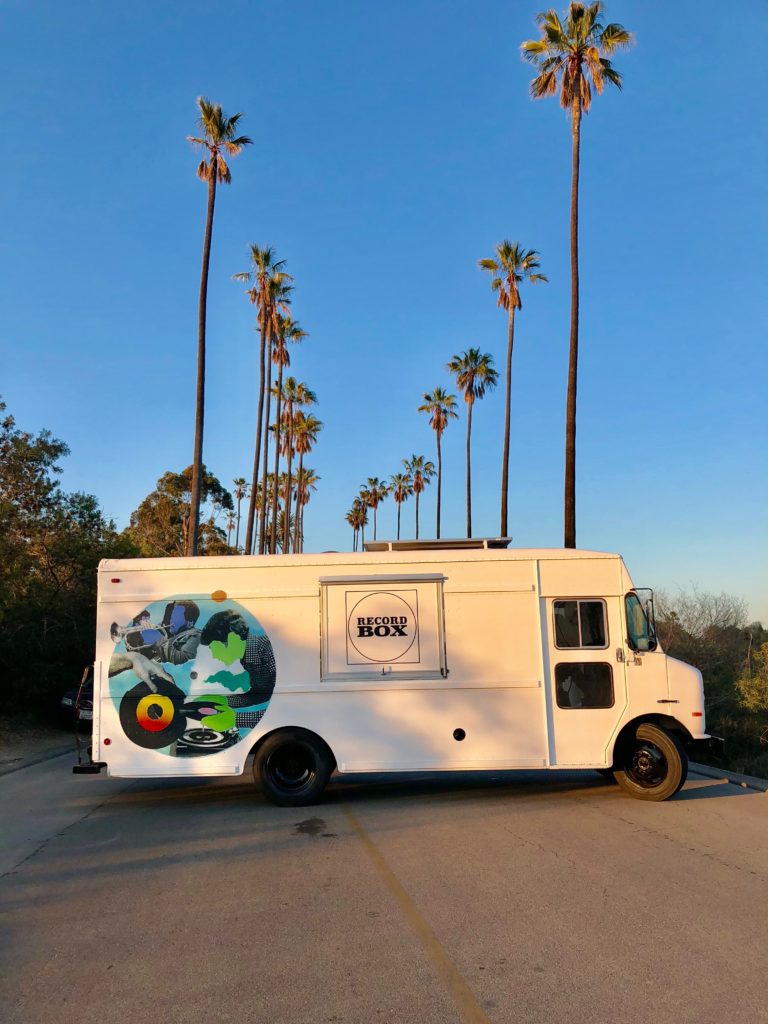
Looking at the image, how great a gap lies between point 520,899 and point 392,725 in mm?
3765

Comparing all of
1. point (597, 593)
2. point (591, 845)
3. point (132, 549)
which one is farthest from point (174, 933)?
point (132, 549)

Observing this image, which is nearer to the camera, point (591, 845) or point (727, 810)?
point (591, 845)

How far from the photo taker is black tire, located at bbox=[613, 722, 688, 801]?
30.4ft

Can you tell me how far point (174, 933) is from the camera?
5145 millimetres

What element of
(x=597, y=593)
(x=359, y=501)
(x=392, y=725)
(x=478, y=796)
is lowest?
(x=478, y=796)

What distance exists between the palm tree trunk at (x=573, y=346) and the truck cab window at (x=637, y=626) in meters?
10.2

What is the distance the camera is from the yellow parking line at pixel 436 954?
3.94m

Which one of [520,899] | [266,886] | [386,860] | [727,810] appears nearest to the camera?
[520,899]

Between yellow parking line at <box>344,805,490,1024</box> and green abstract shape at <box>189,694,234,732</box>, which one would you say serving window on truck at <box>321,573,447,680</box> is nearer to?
green abstract shape at <box>189,694,234,732</box>

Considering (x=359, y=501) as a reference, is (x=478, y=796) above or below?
below

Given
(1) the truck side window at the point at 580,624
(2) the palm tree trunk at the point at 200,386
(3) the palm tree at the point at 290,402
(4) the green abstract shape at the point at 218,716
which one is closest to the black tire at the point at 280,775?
(4) the green abstract shape at the point at 218,716

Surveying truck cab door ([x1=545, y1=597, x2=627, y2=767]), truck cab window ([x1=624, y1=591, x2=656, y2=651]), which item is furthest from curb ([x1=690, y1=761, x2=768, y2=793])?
truck cab window ([x1=624, y1=591, x2=656, y2=651])

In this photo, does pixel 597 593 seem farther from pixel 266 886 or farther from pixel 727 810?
pixel 266 886

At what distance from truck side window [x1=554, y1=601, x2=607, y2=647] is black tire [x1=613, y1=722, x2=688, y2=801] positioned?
4.00ft
